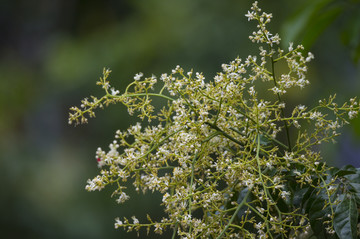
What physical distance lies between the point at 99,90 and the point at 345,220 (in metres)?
3.16

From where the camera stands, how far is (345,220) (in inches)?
21.3

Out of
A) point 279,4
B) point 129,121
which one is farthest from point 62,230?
point 279,4

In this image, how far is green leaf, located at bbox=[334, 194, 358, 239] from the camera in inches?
21.0

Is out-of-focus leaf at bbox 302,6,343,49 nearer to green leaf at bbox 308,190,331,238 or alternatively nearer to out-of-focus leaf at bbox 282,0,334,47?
out-of-focus leaf at bbox 282,0,334,47

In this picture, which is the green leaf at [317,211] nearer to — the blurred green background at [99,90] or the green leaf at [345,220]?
the green leaf at [345,220]

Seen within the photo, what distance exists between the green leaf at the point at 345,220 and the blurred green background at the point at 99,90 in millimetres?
2630

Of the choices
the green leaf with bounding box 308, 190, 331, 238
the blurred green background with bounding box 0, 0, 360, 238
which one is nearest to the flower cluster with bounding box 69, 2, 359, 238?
the green leaf with bounding box 308, 190, 331, 238

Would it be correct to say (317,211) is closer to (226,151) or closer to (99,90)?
(226,151)

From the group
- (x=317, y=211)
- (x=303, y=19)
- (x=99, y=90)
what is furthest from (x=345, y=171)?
(x=99, y=90)

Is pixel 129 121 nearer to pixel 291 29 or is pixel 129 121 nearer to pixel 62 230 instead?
pixel 62 230

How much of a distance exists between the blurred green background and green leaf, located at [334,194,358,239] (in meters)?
2.63

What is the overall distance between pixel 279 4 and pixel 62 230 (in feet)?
7.03

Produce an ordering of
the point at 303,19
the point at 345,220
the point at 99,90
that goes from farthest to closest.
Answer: the point at 99,90 → the point at 303,19 → the point at 345,220

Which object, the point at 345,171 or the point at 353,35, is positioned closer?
the point at 345,171
